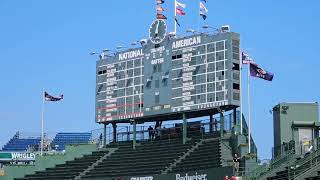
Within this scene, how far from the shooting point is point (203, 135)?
42.9m

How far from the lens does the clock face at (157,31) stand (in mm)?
44406

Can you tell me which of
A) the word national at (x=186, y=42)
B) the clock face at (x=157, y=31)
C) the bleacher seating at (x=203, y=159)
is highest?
the clock face at (x=157, y=31)

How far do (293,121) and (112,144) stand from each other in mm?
19285

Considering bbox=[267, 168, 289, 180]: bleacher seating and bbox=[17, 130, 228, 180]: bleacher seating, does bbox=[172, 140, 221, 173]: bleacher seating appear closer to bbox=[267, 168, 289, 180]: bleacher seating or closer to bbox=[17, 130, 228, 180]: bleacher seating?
bbox=[17, 130, 228, 180]: bleacher seating

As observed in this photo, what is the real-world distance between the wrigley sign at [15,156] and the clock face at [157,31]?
112ft

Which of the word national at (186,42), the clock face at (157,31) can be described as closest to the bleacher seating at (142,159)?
the word national at (186,42)

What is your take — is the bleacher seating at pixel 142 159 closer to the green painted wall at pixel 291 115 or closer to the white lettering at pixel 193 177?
the white lettering at pixel 193 177

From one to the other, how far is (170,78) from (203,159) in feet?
22.0

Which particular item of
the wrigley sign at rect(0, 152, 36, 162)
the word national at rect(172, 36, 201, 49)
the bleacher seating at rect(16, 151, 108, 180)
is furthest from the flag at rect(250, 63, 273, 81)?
the wrigley sign at rect(0, 152, 36, 162)

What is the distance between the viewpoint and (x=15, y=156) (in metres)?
81.7

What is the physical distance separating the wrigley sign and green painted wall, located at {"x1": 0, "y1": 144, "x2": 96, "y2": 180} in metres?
22.3

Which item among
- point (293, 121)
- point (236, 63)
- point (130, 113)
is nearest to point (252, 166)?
point (293, 121)

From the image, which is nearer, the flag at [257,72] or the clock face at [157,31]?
the flag at [257,72]

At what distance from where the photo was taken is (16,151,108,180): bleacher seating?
46.7 m
